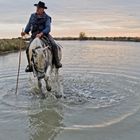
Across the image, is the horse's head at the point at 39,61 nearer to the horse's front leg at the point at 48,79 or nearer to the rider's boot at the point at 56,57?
the horse's front leg at the point at 48,79

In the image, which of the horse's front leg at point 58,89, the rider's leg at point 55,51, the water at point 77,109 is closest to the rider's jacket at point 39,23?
the rider's leg at point 55,51

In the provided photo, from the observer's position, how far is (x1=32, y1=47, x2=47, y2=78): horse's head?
36.7 feet

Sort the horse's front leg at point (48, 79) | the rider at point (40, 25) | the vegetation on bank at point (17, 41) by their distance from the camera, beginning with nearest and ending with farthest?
1. the horse's front leg at point (48, 79)
2. the rider at point (40, 25)
3. the vegetation on bank at point (17, 41)

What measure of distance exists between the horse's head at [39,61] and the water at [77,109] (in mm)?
839

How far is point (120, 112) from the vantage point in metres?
9.88

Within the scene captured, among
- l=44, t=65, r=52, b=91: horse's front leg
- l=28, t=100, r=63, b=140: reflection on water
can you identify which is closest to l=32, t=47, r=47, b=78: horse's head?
l=44, t=65, r=52, b=91: horse's front leg

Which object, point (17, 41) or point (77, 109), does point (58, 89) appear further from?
point (17, 41)

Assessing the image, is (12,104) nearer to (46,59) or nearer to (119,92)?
(46,59)

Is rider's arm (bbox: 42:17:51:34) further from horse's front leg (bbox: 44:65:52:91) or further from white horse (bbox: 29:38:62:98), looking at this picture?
horse's front leg (bbox: 44:65:52:91)

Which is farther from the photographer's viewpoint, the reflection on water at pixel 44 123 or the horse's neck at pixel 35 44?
the horse's neck at pixel 35 44

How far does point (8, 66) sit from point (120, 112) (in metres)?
10.9

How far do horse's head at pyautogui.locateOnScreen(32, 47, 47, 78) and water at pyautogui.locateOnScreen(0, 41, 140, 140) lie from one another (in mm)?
839

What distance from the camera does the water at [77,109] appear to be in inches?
326

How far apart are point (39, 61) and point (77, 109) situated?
72.4 inches
